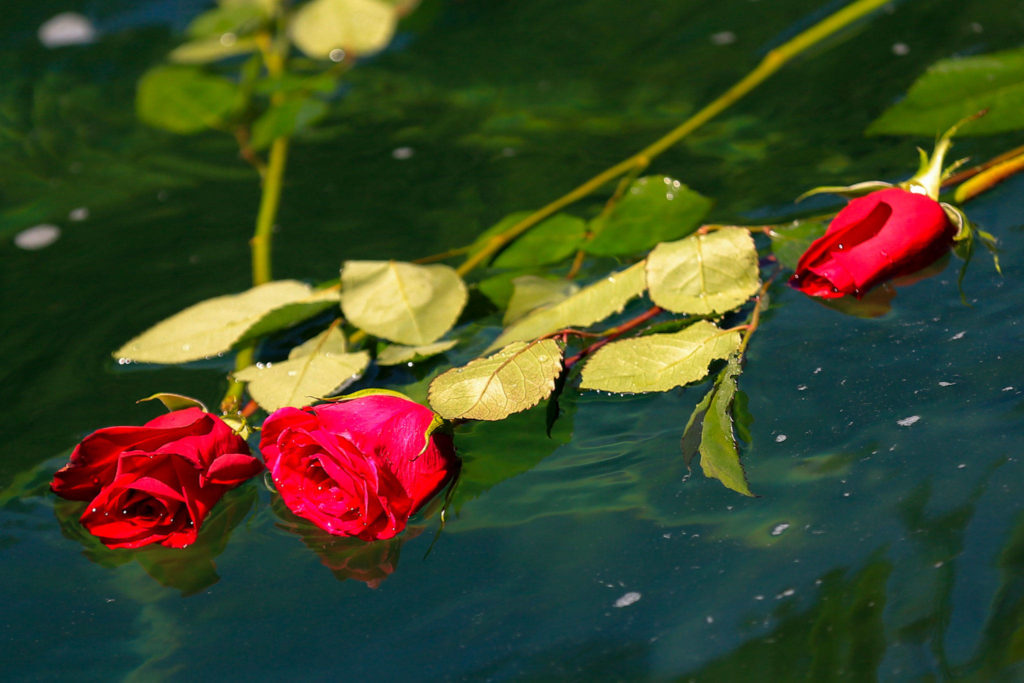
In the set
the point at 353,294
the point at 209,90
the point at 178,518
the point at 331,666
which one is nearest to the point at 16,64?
the point at 209,90

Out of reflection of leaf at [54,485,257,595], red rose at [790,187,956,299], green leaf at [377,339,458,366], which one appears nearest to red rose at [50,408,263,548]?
reflection of leaf at [54,485,257,595]

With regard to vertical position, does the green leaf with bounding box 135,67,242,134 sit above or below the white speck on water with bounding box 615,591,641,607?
above

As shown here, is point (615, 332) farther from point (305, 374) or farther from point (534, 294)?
point (305, 374)

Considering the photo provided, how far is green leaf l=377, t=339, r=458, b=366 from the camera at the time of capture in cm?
61

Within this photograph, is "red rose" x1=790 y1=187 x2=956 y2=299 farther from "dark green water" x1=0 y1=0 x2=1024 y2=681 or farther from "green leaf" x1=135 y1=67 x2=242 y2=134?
"green leaf" x1=135 y1=67 x2=242 y2=134

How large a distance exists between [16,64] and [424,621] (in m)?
0.93

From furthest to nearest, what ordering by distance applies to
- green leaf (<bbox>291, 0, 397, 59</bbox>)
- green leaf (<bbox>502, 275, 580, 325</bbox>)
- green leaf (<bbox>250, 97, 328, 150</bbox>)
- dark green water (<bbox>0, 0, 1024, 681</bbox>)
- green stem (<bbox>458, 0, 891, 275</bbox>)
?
green leaf (<bbox>291, 0, 397, 59</bbox>) → green leaf (<bbox>250, 97, 328, 150</bbox>) → green stem (<bbox>458, 0, 891, 275</bbox>) → green leaf (<bbox>502, 275, 580, 325</bbox>) → dark green water (<bbox>0, 0, 1024, 681</bbox>)

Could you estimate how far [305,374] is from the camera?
1.99 ft

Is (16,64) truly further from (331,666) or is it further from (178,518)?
(331,666)

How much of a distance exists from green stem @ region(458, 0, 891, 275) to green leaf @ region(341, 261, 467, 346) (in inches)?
3.2

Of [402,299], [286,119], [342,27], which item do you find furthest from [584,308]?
[342,27]

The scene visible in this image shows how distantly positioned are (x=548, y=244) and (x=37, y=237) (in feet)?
1.57

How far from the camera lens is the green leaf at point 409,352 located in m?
0.61

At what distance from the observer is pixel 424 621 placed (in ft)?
1.52
